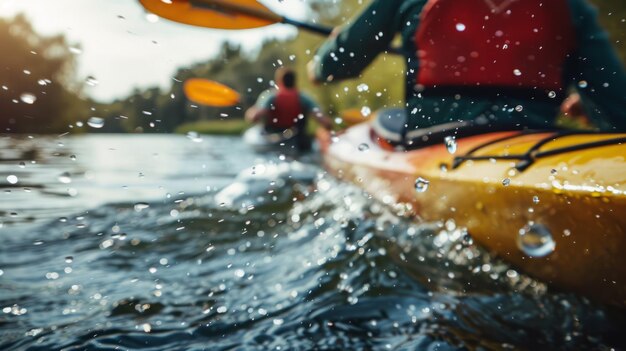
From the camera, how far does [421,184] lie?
209cm

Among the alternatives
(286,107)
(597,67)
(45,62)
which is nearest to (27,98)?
(597,67)

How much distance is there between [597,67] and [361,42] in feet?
3.54

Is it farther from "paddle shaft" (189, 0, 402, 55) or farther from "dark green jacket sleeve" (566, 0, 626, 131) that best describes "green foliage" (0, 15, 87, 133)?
"dark green jacket sleeve" (566, 0, 626, 131)

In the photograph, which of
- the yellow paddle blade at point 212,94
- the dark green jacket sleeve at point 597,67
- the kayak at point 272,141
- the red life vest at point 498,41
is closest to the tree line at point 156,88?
the yellow paddle blade at point 212,94

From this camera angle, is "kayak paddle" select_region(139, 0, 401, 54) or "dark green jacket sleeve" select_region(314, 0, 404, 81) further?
"kayak paddle" select_region(139, 0, 401, 54)

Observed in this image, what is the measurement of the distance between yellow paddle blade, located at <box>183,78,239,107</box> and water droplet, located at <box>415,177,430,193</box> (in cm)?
228

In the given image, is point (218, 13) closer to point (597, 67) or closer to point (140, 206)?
point (140, 206)

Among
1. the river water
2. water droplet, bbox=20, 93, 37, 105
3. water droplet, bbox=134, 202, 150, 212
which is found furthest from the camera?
water droplet, bbox=134, 202, 150, 212

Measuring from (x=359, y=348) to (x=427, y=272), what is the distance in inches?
28.2

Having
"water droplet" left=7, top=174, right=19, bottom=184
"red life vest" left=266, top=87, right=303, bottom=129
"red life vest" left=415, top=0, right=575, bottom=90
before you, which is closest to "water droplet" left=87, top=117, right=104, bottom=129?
"red life vest" left=415, top=0, right=575, bottom=90

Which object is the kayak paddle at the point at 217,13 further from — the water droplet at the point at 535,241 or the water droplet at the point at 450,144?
the water droplet at the point at 535,241

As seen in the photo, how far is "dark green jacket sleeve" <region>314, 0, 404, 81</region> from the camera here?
7.47 feet

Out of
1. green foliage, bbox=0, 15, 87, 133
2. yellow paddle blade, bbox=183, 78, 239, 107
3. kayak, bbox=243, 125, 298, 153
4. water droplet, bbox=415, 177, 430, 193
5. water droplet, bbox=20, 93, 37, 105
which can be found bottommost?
water droplet, bbox=415, 177, 430, 193

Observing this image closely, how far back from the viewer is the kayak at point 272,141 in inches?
275
